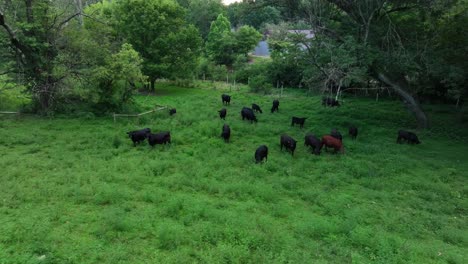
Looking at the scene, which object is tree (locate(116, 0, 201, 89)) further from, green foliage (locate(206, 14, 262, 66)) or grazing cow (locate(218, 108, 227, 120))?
green foliage (locate(206, 14, 262, 66))

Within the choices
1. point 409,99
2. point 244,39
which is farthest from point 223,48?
point 409,99

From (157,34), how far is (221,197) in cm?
2455

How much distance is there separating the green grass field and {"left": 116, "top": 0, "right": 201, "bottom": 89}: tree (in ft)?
41.6

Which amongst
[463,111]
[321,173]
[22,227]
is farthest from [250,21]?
[22,227]

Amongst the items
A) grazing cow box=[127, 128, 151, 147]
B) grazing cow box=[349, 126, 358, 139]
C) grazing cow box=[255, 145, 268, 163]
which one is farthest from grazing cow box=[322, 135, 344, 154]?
grazing cow box=[127, 128, 151, 147]

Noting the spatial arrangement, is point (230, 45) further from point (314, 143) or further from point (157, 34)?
point (314, 143)

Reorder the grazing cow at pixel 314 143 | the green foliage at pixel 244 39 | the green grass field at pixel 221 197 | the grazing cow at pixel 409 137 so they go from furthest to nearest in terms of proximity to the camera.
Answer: the green foliage at pixel 244 39
the grazing cow at pixel 409 137
the grazing cow at pixel 314 143
the green grass field at pixel 221 197

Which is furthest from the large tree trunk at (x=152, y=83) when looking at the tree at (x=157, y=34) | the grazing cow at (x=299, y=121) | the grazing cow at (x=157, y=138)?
the grazing cow at (x=157, y=138)

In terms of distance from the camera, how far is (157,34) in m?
32.3

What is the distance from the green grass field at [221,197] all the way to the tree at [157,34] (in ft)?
41.6

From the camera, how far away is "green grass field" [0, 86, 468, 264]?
28.0 feet

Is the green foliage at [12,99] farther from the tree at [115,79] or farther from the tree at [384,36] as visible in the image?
the tree at [384,36]

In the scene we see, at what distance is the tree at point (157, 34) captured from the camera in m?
31.0

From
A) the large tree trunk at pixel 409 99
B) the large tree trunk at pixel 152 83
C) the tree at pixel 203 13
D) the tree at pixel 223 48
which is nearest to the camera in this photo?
the large tree trunk at pixel 409 99
